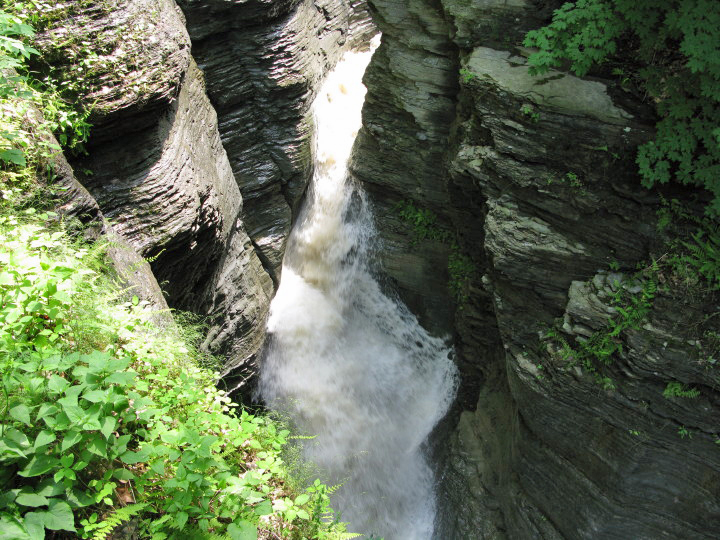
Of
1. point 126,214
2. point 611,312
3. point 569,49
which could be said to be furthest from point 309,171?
point 611,312

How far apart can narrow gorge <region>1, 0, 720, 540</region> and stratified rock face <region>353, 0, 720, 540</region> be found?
0.09ft

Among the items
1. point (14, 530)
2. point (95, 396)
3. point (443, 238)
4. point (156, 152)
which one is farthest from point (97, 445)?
point (443, 238)

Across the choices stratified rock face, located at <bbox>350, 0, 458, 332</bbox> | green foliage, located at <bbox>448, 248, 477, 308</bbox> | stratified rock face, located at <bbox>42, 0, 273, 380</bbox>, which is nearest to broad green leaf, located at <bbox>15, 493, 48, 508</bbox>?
stratified rock face, located at <bbox>42, 0, 273, 380</bbox>

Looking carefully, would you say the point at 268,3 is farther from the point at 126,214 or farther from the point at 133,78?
the point at 126,214

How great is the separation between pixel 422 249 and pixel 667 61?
486 centimetres

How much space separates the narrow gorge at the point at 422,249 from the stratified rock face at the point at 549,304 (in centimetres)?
3

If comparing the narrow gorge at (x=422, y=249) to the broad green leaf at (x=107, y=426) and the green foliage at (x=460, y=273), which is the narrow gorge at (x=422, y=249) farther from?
the broad green leaf at (x=107, y=426)

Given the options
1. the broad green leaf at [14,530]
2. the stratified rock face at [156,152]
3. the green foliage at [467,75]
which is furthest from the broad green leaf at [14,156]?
the green foliage at [467,75]

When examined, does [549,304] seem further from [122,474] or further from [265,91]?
[265,91]

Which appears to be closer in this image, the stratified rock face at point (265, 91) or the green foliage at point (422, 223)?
the stratified rock face at point (265, 91)

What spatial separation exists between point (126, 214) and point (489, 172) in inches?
181

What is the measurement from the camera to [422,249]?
927 cm

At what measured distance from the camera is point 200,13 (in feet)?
23.4

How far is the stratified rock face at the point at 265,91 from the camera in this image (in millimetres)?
7578
